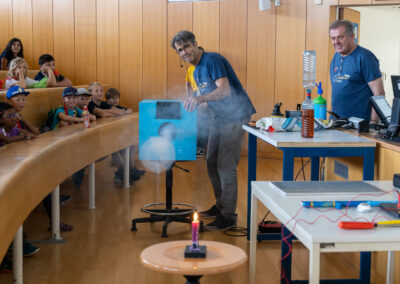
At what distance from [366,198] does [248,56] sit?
5592mm

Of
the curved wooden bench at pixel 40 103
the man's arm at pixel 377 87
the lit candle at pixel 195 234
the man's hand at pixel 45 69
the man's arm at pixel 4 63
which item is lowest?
the lit candle at pixel 195 234

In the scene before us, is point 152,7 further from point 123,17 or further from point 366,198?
point 366,198

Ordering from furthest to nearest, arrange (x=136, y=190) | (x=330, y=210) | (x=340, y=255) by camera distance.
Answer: (x=136, y=190) < (x=340, y=255) < (x=330, y=210)

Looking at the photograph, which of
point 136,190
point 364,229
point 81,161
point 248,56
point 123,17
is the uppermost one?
point 123,17

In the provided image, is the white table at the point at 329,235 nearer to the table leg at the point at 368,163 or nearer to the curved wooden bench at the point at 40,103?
the table leg at the point at 368,163

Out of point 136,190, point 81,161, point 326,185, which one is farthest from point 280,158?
point 326,185

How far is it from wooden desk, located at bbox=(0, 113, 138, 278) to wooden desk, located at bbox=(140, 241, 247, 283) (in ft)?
2.35

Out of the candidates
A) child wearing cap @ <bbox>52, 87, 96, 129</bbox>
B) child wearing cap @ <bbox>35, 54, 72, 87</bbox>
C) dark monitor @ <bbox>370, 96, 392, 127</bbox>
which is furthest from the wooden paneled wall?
dark monitor @ <bbox>370, 96, 392, 127</bbox>

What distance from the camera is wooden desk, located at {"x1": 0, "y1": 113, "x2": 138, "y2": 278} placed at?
2.49 metres

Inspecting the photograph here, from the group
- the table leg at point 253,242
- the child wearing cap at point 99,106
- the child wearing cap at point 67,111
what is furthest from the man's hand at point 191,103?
the child wearing cap at point 99,106

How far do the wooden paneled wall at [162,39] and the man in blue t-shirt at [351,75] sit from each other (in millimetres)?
3264

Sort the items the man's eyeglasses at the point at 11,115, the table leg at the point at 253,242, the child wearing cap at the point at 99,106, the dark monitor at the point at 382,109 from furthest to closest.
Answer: the child wearing cap at the point at 99,106
the man's eyeglasses at the point at 11,115
the dark monitor at the point at 382,109
the table leg at the point at 253,242

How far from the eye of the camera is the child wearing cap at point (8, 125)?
12.3 ft

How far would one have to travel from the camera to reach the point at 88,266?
3.26m
